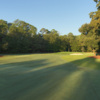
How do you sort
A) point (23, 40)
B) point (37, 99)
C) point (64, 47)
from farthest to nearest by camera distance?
point (64, 47), point (23, 40), point (37, 99)

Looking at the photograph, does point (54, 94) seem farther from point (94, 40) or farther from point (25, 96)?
point (94, 40)

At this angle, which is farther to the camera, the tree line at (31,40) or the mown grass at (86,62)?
the tree line at (31,40)

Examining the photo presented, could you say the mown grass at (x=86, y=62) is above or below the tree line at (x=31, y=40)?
below

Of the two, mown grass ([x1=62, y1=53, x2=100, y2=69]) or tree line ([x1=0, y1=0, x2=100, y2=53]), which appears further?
tree line ([x1=0, y1=0, x2=100, y2=53])

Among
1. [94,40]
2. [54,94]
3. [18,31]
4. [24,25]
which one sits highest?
[24,25]

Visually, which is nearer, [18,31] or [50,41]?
[18,31]

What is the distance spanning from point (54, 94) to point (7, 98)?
4.76 ft

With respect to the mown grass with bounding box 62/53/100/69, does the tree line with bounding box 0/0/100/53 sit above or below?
above

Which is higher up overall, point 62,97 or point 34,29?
point 34,29

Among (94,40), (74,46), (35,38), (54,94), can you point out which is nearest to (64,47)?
(74,46)

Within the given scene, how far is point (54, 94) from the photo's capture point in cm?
313

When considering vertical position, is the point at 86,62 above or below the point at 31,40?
below

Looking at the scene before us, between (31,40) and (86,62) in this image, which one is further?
(31,40)

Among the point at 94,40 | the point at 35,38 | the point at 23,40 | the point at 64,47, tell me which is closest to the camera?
the point at 94,40
